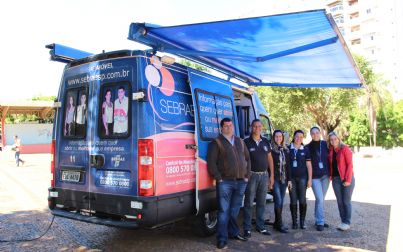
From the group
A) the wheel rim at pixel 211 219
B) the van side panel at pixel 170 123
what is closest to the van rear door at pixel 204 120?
the van side panel at pixel 170 123

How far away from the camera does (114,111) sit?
493 centimetres

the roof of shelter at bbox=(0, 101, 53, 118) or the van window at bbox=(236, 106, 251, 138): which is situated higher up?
the roof of shelter at bbox=(0, 101, 53, 118)

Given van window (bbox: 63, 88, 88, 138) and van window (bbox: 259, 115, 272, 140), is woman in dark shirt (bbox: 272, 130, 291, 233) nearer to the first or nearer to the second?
van window (bbox: 259, 115, 272, 140)

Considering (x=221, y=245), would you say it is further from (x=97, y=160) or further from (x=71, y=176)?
(x=71, y=176)

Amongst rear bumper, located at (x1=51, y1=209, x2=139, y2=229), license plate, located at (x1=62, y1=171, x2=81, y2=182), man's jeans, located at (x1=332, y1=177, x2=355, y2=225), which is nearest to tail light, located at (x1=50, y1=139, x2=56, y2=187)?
license plate, located at (x1=62, y1=171, x2=81, y2=182)

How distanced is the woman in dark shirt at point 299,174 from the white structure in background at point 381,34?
7169cm

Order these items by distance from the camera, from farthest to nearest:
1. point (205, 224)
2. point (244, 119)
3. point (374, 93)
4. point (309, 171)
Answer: point (374, 93) → point (244, 119) → point (309, 171) → point (205, 224)

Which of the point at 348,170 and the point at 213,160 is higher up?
the point at 213,160

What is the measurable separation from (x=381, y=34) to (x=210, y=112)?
7686 centimetres

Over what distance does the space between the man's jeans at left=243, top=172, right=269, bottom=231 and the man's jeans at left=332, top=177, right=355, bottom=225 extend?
1.45 m

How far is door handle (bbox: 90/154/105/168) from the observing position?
4922 millimetres

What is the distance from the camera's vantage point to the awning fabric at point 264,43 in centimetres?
499

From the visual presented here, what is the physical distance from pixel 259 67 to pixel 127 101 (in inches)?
149

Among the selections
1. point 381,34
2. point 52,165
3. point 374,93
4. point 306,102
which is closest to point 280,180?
point 52,165
